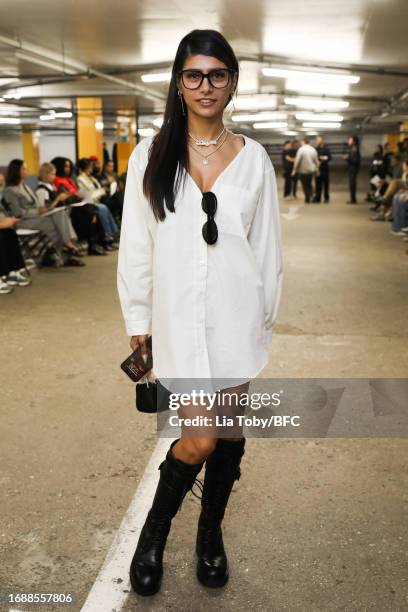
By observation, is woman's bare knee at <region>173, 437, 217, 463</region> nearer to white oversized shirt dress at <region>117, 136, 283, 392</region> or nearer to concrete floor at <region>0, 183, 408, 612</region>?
white oversized shirt dress at <region>117, 136, 283, 392</region>

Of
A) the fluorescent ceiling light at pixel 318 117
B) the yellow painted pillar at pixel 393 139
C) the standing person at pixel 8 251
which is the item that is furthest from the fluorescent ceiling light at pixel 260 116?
the standing person at pixel 8 251

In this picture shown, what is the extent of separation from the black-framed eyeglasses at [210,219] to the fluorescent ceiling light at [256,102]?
17970 mm

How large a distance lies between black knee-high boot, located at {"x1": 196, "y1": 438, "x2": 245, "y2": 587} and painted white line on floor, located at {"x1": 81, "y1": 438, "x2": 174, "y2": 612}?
0.27 metres

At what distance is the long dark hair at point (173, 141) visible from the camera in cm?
201

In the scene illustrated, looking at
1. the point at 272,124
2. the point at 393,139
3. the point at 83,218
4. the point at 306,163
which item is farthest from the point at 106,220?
the point at 393,139

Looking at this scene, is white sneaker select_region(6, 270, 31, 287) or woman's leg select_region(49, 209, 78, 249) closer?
white sneaker select_region(6, 270, 31, 287)

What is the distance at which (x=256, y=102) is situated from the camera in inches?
879

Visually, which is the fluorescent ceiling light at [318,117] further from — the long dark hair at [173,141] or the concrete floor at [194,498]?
the long dark hair at [173,141]

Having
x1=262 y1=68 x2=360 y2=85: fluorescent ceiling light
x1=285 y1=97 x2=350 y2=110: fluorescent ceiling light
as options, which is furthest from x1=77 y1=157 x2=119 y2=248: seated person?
x1=285 y1=97 x2=350 y2=110: fluorescent ceiling light

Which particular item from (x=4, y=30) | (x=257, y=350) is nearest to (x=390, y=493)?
(x=257, y=350)

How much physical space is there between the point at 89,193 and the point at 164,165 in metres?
8.48

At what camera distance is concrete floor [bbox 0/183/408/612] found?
231 cm

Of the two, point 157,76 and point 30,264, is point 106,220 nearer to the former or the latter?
point 30,264

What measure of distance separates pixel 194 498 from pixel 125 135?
18.2 m
